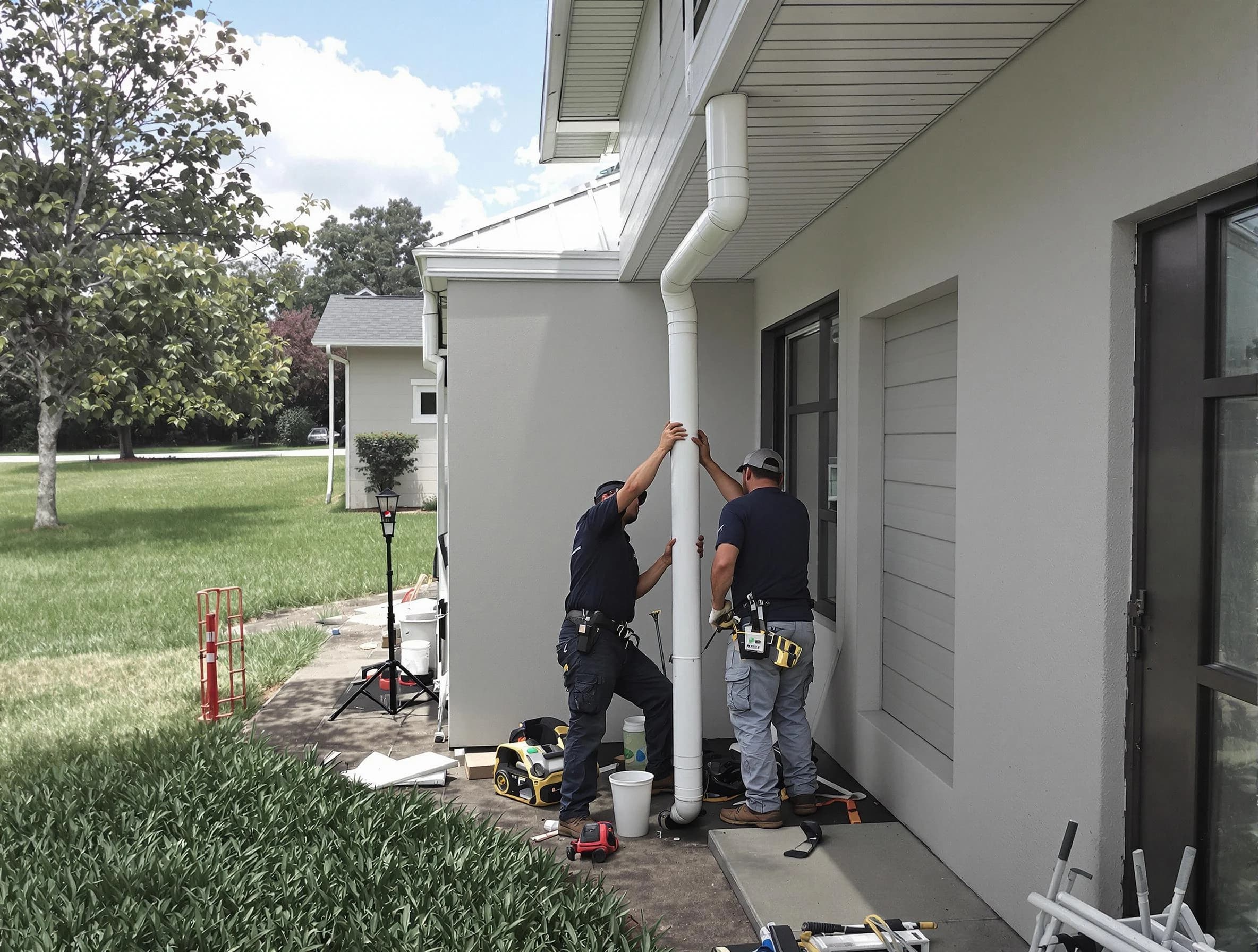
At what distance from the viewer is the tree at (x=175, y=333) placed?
1630 cm

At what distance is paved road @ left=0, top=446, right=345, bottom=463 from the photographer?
48.0 m

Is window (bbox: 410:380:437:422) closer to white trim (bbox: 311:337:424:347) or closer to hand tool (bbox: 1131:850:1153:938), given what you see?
white trim (bbox: 311:337:424:347)

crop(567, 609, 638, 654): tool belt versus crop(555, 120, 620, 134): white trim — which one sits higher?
crop(555, 120, 620, 134): white trim

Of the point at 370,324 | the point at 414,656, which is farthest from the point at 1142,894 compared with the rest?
the point at 370,324

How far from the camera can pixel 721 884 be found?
14.6 feet

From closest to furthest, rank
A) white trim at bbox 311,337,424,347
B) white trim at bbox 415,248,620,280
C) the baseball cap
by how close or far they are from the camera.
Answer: the baseball cap < white trim at bbox 415,248,620,280 < white trim at bbox 311,337,424,347

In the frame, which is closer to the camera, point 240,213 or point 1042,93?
point 1042,93

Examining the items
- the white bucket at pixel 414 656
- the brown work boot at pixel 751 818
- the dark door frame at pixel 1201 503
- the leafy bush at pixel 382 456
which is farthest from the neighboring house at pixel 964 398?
the leafy bush at pixel 382 456

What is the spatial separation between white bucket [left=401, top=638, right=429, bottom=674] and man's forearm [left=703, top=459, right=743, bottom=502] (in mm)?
3554

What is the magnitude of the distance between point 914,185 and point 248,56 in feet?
64.2

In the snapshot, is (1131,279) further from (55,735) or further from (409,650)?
(55,735)

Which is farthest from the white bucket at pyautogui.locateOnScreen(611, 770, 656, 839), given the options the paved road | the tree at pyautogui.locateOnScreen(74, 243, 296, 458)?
the paved road

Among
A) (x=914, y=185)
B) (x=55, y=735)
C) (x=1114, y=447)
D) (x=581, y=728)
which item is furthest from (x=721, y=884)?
(x=55, y=735)

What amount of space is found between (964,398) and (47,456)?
2103cm
